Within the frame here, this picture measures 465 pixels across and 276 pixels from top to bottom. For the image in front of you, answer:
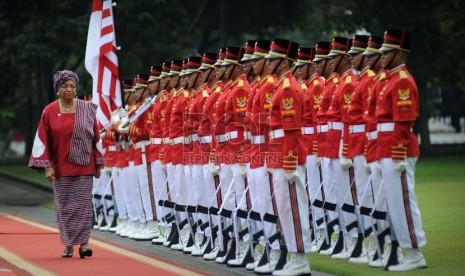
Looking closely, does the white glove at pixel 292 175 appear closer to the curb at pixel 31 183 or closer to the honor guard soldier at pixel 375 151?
the honor guard soldier at pixel 375 151

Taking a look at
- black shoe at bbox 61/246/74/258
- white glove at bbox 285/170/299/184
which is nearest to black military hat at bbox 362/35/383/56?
white glove at bbox 285/170/299/184

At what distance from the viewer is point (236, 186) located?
16.0 meters

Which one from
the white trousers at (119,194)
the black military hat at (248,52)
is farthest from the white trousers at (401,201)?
the white trousers at (119,194)

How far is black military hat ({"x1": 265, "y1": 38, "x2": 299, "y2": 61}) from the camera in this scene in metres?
14.6

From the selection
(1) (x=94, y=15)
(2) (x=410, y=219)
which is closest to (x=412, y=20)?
(1) (x=94, y=15)

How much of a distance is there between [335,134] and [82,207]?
3129mm

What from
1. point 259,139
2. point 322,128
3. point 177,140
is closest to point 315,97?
point 322,128

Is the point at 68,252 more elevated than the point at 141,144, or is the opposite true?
the point at 141,144

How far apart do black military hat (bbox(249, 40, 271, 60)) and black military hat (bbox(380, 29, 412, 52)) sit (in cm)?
133

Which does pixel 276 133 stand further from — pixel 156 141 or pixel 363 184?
pixel 156 141

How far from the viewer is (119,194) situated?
71.4ft

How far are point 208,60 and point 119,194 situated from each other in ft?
14.9

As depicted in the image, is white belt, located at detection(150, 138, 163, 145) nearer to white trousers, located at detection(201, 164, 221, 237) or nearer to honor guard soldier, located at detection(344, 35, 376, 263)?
white trousers, located at detection(201, 164, 221, 237)

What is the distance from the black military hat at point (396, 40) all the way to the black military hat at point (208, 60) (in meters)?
3.74
